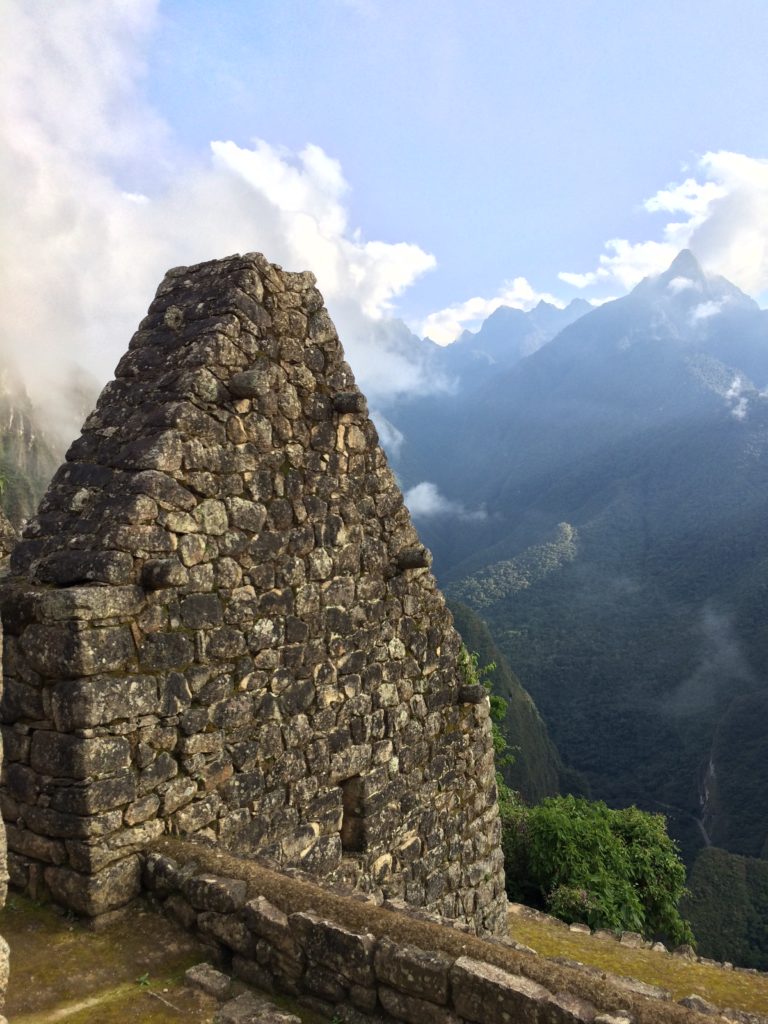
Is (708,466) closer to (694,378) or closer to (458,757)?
(694,378)

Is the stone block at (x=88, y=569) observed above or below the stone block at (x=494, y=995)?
above

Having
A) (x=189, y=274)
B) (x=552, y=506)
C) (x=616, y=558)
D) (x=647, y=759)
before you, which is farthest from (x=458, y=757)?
(x=552, y=506)

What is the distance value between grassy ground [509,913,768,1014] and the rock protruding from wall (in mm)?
980

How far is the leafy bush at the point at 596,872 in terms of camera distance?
396 inches

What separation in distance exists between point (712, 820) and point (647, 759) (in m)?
14.2

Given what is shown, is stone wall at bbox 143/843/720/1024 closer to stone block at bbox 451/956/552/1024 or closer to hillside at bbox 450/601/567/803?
stone block at bbox 451/956/552/1024

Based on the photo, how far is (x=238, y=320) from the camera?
17.9 feet

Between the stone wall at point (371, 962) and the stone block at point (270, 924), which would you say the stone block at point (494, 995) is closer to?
the stone wall at point (371, 962)

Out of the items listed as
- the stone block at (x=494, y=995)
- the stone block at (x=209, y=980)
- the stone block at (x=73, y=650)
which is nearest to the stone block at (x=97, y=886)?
the stone block at (x=209, y=980)

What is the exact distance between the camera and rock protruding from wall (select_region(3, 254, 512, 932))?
430cm

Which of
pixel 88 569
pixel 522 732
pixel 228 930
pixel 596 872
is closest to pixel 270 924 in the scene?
pixel 228 930

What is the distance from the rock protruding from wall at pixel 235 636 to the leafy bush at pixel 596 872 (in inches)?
143

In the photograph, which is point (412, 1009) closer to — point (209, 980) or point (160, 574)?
point (209, 980)

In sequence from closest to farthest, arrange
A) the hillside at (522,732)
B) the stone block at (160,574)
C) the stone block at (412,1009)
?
the stone block at (412,1009) → the stone block at (160,574) → the hillside at (522,732)
